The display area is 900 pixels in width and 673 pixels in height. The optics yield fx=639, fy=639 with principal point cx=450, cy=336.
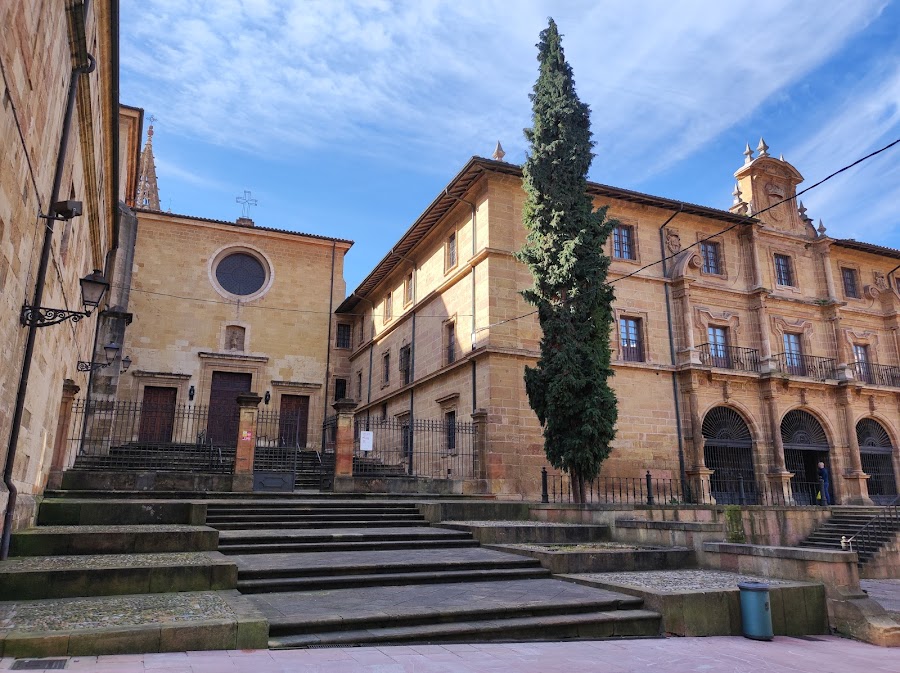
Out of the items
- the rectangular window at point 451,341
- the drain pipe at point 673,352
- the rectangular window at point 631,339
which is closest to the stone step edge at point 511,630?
the drain pipe at point 673,352

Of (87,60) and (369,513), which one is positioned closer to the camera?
(87,60)

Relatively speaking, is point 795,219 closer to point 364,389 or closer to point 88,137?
point 364,389

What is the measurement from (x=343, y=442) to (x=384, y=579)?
7.65 m

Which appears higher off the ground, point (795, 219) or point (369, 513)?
point (795, 219)

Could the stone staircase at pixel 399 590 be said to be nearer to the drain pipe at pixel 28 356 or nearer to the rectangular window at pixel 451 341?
the drain pipe at pixel 28 356

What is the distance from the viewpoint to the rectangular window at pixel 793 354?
22594 mm

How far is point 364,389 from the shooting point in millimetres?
28469

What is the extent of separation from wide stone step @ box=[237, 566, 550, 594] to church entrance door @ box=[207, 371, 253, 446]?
59.9 feet

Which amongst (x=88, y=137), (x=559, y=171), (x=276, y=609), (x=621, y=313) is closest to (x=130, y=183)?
(x=88, y=137)

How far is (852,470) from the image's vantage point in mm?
22047

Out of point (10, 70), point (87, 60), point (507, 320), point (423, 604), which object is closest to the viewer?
point (10, 70)

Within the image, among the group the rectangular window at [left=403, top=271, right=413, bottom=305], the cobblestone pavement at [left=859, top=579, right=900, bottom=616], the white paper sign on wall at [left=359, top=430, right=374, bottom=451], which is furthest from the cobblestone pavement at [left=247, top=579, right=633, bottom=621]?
the rectangular window at [left=403, top=271, right=413, bottom=305]

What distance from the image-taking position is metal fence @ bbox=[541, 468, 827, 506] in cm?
1741

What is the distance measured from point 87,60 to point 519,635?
876 centimetres
